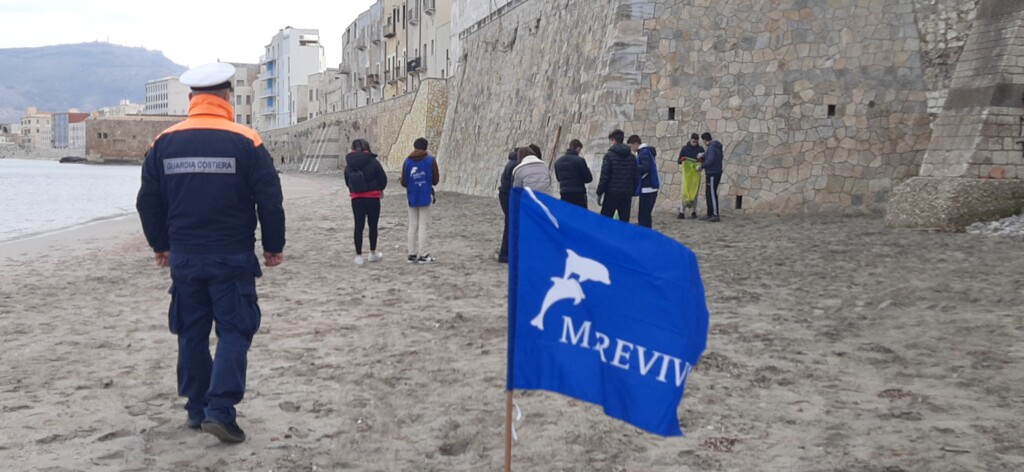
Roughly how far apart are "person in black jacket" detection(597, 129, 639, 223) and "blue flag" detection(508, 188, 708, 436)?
8719 millimetres

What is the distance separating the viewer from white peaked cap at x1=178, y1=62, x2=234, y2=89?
4.93m

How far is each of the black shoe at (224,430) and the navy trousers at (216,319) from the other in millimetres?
31

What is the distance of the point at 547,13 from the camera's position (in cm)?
2528

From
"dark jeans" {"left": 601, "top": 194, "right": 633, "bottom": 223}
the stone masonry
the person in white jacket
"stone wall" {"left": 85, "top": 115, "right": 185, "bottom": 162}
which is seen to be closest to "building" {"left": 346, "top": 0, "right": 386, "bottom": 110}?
"stone wall" {"left": 85, "top": 115, "right": 185, "bottom": 162}

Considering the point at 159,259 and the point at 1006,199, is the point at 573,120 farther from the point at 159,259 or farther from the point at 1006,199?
the point at 159,259

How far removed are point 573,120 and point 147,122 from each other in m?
106

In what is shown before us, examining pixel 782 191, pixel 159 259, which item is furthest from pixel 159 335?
pixel 782 191

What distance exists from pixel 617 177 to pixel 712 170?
4.72 metres

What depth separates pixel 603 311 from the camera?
3.72m

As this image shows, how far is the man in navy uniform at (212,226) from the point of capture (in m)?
4.79

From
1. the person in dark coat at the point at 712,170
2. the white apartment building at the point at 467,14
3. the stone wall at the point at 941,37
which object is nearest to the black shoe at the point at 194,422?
the person in dark coat at the point at 712,170

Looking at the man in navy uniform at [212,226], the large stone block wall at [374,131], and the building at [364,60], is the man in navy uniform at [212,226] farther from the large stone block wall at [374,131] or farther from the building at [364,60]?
the building at [364,60]

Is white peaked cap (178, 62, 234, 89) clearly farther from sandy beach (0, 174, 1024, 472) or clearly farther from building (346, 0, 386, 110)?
building (346, 0, 386, 110)

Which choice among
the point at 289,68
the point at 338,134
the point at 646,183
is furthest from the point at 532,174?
the point at 289,68
